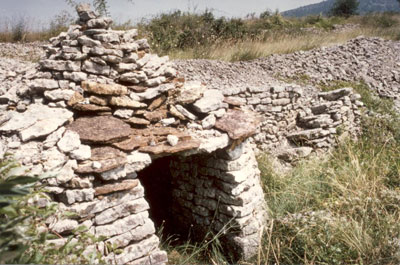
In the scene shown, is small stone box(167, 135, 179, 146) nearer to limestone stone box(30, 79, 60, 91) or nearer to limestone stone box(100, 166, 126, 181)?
limestone stone box(100, 166, 126, 181)

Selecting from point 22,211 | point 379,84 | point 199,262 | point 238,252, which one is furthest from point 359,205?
point 379,84

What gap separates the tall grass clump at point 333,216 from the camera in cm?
321

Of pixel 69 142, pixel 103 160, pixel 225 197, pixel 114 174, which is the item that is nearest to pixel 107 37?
pixel 69 142

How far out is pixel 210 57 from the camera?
9000 millimetres

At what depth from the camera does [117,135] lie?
2846 millimetres

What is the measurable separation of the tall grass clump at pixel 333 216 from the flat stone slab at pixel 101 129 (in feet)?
5.17

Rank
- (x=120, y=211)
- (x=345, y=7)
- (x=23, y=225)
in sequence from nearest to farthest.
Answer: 1. (x=23, y=225)
2. (x=120, y=211)
3. (x=345, y=7)

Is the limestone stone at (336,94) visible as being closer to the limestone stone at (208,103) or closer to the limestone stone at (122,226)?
the limestone stone at (208,103)

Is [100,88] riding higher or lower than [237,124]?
higher

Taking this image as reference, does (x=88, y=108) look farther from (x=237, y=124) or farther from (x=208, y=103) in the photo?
(x=237, y=124)

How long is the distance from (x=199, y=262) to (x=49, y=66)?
2687mm

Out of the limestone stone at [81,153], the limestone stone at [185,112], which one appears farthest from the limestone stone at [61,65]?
the limestone stone at [185,112]

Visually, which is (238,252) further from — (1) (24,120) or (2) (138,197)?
(1) (24,120)

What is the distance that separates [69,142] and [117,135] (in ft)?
1.33
